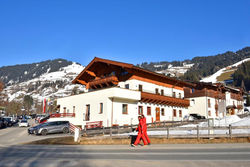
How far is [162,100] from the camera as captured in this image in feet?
127

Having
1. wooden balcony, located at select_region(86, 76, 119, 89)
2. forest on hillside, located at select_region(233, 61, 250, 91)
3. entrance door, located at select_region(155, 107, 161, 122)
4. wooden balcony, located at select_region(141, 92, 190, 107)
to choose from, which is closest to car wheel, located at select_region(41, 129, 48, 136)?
wooden balcony, located at select_region(86, 76, 119, 89)

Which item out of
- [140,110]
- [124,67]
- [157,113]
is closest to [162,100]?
[157,113]

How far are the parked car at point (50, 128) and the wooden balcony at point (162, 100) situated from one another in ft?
41.2

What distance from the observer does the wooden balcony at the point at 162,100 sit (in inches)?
1410

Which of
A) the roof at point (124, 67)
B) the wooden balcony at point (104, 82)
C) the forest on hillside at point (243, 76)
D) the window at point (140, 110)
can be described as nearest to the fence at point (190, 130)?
the window at point (140, 110)

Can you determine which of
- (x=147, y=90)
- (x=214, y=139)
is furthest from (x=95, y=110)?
(x=214, y=139)

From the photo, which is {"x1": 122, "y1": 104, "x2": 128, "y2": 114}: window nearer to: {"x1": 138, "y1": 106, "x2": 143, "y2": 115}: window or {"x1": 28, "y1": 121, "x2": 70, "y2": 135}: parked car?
{"x1": 138, "y1": 106, "x2": 143, "y2": 115}: window

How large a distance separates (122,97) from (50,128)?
10252mm

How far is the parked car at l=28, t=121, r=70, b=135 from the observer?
2681 cm

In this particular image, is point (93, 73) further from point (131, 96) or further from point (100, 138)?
point (100, 138)

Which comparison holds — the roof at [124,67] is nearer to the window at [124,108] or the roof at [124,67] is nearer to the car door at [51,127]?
the window at [124,108]

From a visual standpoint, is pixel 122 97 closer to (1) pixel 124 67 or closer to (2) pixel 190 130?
(1) pixel 124 67

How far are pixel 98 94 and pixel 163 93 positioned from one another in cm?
1323

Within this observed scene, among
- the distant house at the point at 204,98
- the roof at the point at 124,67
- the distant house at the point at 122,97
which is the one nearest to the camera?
the distant house at the point at 122,97
